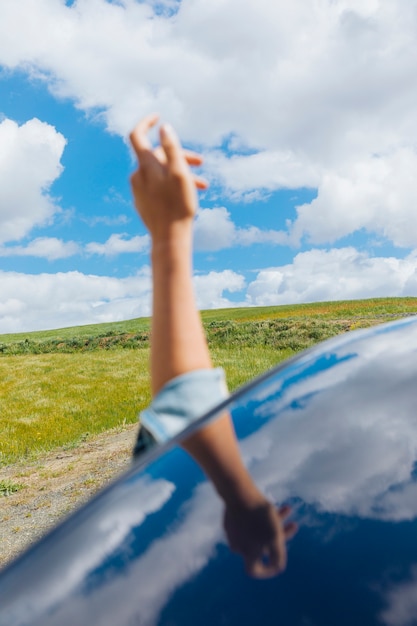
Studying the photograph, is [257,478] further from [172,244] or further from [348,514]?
[172,244]

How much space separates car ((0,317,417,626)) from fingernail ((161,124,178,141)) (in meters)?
0.60

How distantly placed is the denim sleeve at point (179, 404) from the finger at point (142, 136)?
502 millimetres

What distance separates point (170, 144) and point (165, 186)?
0.32 ft

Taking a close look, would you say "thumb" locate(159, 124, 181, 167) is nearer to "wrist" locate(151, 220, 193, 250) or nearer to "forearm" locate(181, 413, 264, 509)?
"wrist" locate(151, 220, 193, 250)

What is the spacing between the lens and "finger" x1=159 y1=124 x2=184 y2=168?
3.91ft

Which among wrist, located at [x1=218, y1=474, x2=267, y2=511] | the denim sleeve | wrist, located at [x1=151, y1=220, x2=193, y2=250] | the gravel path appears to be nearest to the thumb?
wrist, located at [x1=151, y1=220, x2=193, y2=250]

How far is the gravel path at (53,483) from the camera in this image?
18.5ft

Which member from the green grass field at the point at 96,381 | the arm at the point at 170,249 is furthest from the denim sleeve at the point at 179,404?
the green grass field at the point at 96,381

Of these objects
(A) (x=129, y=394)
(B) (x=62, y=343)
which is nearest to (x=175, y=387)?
(A) (x=129, y=394)

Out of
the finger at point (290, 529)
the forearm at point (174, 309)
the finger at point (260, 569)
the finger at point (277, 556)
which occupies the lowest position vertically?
the finger at point (260, 569)

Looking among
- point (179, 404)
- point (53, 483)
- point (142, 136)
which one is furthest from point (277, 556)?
point (53, 483)

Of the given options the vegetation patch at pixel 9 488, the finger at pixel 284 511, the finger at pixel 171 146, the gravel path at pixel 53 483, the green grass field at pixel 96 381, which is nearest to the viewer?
the finger at pixel 284 511

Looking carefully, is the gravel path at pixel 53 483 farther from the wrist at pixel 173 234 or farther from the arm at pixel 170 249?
the wrist at pixel 173 234

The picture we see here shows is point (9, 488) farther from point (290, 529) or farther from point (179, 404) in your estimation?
point (290, 529)
